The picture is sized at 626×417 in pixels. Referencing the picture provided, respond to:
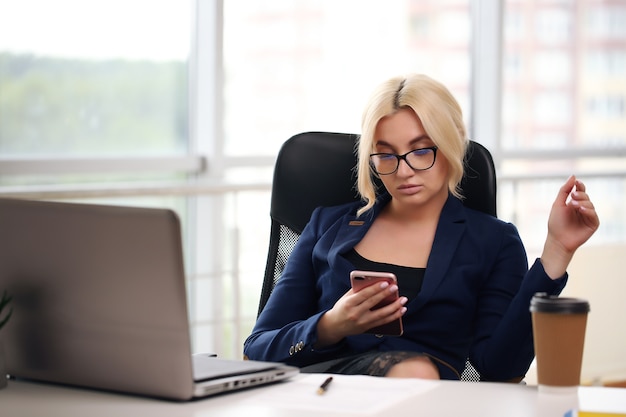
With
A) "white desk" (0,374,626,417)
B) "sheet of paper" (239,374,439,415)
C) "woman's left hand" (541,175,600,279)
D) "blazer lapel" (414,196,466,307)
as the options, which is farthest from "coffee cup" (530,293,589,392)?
"blazer lapel" (414,196,466,307)

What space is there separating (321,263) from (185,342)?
0.83 meters

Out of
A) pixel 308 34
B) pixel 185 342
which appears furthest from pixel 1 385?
pixel 308 34

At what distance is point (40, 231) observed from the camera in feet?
4.71

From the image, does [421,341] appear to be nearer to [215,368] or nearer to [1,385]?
[215,368]

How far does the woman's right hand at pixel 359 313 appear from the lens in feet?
5.68

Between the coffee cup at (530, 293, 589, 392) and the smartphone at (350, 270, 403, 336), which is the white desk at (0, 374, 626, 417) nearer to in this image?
the coffee cup at (530, 293, 589, 392)

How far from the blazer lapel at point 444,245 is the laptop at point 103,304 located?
532 mm

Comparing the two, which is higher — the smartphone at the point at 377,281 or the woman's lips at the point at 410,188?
the woman's lips at the point at 410,188

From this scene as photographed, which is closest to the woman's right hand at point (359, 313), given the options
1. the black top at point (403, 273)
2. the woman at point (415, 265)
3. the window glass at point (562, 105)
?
the woman at point (415, 265)

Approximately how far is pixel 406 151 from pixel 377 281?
40 cm

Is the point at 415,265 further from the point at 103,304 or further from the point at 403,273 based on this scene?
the point at 103,304

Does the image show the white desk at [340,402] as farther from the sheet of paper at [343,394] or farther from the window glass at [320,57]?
the window glass at [320,57]

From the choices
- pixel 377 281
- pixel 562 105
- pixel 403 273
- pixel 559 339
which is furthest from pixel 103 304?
pixel 562 105

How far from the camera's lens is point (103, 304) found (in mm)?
1397
